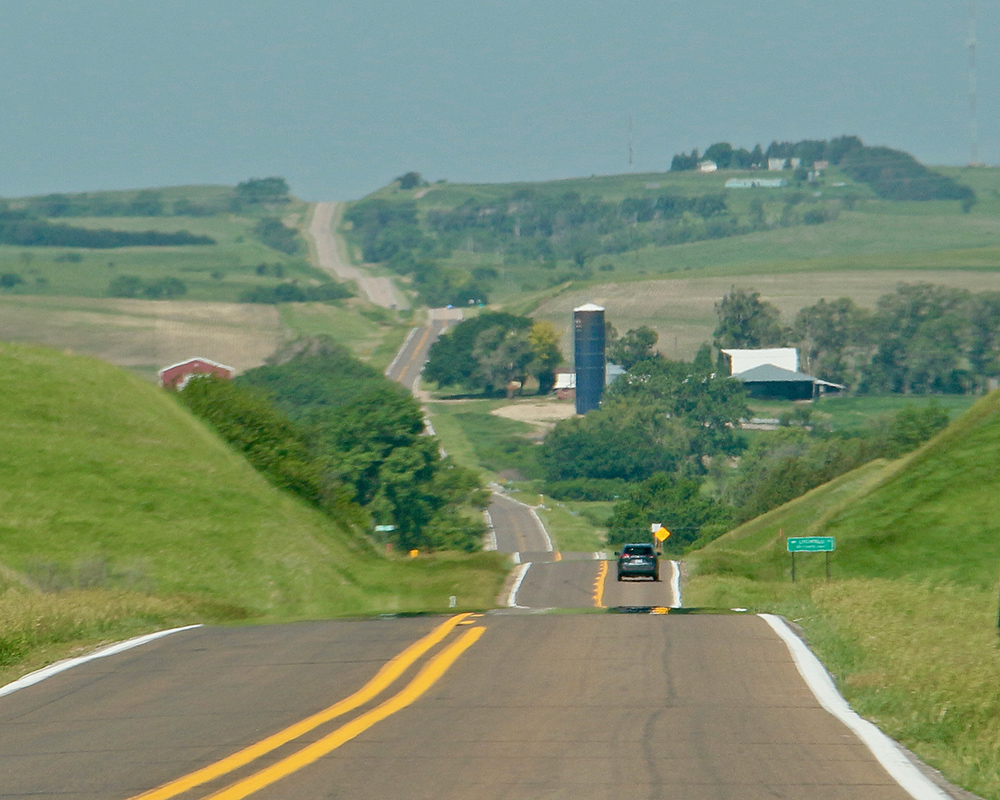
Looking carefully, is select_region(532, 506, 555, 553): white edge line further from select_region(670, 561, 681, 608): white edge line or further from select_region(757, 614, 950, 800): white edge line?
select_region(757, 614, 950, 800): white edge line

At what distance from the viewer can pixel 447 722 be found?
33.2 feet

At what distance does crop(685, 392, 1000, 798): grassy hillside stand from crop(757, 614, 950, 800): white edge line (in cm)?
14

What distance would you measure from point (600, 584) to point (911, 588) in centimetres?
3356

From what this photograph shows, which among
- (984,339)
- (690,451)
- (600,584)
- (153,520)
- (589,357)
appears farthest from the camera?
(984,339)

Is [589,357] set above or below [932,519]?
below

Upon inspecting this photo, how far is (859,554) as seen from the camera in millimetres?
37938

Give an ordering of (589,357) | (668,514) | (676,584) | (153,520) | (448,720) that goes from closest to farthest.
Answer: (448,720) → (153,520) → (676,584) → (668,514) → (589,357)

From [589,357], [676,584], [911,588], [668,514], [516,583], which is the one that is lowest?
[668,514]

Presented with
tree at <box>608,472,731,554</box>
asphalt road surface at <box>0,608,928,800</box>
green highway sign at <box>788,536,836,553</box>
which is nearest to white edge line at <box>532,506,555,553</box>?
tree at <box>608,472,731,554</box>

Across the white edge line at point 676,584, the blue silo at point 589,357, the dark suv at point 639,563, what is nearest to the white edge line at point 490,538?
the white edge line at point 676,584

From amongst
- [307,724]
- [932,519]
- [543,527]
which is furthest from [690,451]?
[307,724]

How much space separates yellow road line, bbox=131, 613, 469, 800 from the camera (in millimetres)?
8281

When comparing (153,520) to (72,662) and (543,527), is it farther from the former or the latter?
(543,527)

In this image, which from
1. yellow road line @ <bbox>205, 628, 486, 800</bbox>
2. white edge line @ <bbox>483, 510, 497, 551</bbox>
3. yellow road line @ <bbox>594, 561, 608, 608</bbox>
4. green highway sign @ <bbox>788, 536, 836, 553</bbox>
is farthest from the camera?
white edge line @ <bbox>483, 510, 497, 551</bbox>
